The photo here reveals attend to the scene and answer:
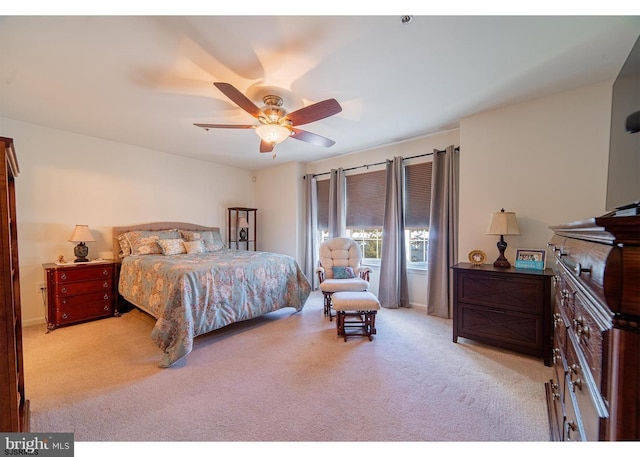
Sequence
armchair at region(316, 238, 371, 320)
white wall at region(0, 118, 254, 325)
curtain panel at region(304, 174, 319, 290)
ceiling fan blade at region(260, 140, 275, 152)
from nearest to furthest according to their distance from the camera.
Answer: ceiling fan blade at region(260, 140, 275, 152) → white wall at region(0, 118, 254, 325) → armchair at region(316, 238, 371, 320) → curtain panel at region(304, 174, 319, 290)

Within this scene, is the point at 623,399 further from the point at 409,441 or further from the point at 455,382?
the point at 455,382

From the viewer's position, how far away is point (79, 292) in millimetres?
3215

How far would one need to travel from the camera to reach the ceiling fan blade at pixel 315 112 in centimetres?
208

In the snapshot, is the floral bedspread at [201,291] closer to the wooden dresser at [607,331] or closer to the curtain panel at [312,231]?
the curtain panel at [312,231]

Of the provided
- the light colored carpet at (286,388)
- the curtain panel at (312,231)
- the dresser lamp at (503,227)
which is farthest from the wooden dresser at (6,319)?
the curtain panel at (312,231)

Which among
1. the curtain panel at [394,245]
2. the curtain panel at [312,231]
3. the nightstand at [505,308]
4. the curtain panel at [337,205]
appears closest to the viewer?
the nightstand at [505,308]

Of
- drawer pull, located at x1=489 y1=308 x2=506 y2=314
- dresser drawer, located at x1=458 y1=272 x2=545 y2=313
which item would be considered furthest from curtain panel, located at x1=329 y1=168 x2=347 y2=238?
drawer pull, located at x1=489 y1=308 x2=506 y2=314

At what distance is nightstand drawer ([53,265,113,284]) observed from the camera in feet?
10.1

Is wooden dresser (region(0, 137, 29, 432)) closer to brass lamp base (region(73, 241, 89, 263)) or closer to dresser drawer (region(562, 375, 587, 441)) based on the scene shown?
dresser drawer (region(562, 375, 587, 441))

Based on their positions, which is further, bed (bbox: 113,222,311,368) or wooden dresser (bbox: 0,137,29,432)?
bed (bbox: 113,222,311,368)

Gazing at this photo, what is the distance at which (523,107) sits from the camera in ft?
8.82

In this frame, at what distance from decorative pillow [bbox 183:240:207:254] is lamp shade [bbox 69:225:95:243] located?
1.14m

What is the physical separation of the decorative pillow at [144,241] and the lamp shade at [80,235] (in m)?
0.47
